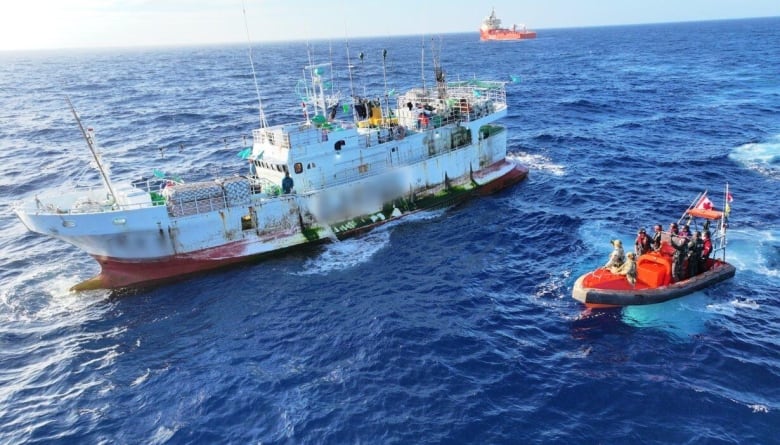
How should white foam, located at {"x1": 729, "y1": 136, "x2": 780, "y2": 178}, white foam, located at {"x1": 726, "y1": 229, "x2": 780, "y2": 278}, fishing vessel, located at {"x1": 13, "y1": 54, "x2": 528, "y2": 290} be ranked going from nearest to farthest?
white foam, located at {"x1": 726, "y1": 229, "x2": 780, "y2": 278} < fishing vessel, located at {"x1": 13, "y1": 54, "x2": 528, "y2": 290} < white foam, located at {"x1": 729, "y1": 136, "x2": 780, "y2": 178}

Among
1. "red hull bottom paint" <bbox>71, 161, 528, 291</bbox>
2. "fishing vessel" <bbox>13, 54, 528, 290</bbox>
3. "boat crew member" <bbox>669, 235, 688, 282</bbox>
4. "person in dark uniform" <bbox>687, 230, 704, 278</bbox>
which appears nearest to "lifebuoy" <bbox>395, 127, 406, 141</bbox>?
"fishing vessel" <bbox>13, 54, 528, 290</bbox>

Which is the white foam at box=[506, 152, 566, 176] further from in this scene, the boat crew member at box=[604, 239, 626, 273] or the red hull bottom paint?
the red hull bottom paint

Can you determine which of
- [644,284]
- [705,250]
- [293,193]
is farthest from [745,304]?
[293,193]

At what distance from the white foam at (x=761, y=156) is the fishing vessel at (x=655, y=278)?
21.0 m

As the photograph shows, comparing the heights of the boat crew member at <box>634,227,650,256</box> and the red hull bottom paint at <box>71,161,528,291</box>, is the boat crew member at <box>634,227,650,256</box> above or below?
above

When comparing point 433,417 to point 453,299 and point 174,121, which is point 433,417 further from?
point 174,121

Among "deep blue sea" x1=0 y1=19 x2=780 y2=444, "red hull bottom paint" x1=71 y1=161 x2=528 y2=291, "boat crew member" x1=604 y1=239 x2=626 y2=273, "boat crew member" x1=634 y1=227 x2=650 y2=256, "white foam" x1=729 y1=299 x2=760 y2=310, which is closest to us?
"deep blue sea" x1=0 y1=19 x2=780 y2=444

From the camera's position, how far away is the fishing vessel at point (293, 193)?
30.0 meters

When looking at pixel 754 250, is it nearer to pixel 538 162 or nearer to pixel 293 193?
pixel 538 162

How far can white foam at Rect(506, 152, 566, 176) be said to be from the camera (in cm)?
4780

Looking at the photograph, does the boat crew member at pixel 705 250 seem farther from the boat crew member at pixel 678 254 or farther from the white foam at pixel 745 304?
A: the white foam at pixel 745 304

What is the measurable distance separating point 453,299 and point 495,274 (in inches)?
152

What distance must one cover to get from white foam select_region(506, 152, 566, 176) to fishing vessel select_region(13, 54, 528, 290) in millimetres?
5865

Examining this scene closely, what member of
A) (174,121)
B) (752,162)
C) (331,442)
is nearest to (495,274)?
(331,442)
